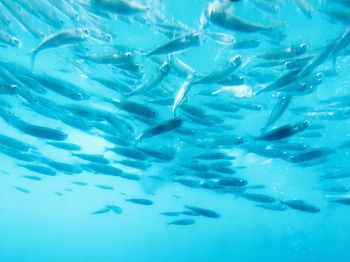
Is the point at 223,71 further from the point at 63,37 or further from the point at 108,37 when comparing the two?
the point at 108,37

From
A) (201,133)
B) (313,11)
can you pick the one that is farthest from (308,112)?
(313,11)

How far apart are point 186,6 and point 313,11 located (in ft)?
9.84

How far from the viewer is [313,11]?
779 cm

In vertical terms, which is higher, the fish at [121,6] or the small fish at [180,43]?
the fish at [121,6]

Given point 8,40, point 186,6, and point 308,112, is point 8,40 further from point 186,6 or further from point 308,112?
point 308,112

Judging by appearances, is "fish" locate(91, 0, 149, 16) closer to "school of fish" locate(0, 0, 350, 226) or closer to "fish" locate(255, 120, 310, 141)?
"school of fish" locate(0, 0, 350, 226)

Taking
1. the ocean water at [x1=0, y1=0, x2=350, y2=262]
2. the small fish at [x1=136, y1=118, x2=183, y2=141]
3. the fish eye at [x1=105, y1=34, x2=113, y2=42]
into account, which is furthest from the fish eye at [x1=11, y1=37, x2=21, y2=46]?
the small fish at [x1=136, y1=118, x2=183, y2=141]

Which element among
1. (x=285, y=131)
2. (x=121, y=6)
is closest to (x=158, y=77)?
(x=121, y=6)

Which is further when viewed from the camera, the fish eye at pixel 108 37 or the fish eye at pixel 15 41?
the fish eye at pixel 108 37

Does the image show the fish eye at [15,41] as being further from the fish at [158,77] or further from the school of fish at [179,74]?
the fish at [158,77]

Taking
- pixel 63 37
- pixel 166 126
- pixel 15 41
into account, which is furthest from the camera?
pixel 15 41

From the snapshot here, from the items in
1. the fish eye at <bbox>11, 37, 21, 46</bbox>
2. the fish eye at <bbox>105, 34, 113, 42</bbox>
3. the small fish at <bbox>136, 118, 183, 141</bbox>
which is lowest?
the small fish at <bbox>136, 118, 183, 141</bbox>

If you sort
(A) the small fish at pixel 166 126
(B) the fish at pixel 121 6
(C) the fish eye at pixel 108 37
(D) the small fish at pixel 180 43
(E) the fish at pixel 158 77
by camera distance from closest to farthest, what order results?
(B) the fish at pixel 121 6
(D) the small fish at pixel 180 43
(E) the fish at pixel 158 77
(A) the small fish at pixel 166 126
(C) the fish eye at pixel 108 37

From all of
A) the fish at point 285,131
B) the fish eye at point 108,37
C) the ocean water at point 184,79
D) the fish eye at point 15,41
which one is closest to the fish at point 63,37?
the ocean water at point 184,79
